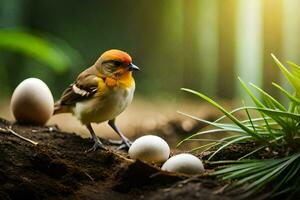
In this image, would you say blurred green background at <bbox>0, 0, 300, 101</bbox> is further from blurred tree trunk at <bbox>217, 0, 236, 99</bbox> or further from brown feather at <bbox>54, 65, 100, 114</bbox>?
brown feather at <bbox>54, 65, 100, 114</bbox>

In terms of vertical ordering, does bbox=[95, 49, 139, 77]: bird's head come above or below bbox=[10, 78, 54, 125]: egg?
above

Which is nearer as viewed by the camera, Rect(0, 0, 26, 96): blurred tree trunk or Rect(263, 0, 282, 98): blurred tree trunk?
Rect(263, 0, 282, 98): blurred tree trunk

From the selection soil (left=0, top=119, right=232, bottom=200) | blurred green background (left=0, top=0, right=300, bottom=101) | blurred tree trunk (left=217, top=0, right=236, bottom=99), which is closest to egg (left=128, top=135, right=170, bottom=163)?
soil (left=0, top=119, right=232, bottom=200)

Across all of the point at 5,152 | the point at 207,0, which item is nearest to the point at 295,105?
the point at 5,152

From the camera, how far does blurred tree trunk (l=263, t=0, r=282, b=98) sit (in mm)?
4430

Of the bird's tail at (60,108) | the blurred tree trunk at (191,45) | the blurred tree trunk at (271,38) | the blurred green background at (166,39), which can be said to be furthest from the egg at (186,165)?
the blurred tree trunk at (191,45)

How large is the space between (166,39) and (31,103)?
3.32 meters

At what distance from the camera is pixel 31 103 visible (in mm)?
2535

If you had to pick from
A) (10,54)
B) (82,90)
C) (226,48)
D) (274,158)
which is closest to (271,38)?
(226,48)

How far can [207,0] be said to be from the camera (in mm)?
5312

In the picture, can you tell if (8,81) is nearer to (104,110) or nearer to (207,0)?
(207,0)

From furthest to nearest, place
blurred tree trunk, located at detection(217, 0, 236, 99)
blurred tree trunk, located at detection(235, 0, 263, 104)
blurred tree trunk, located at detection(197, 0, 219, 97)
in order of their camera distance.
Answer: blurred tree trunk, located at detection(197, 0, 219, 97) → blurred tree trunk, located at detection(217, 0, 236, 99) → blurred tree trunk, located at detection(235, 0, 263, 104)

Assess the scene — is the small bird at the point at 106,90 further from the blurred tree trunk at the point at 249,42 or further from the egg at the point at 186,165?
the blurred tree trunk at the point at 249,42

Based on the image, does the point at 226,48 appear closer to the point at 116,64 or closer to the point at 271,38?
the point at 271,38
